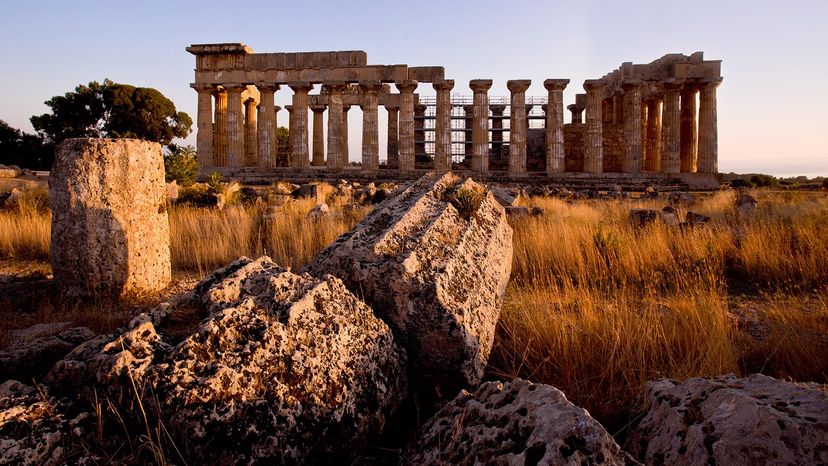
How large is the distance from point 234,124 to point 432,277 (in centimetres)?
2874

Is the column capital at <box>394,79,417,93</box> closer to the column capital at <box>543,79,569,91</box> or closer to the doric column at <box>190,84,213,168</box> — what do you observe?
the column capital at <box>543,79,569,91</box>

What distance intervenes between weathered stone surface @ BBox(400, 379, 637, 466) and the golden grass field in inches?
31.2

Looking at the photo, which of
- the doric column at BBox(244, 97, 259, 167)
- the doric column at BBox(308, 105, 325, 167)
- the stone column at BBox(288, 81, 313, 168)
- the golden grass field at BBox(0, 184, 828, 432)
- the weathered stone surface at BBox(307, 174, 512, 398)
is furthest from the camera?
the doric column at BBox(308, 105, 325, 167)

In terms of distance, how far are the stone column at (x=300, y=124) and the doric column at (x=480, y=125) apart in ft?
29.8

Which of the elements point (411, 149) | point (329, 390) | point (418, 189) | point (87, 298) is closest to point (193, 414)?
point (329, 390)

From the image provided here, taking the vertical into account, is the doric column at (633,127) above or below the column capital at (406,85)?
below

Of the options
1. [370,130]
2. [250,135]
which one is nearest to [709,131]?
[370,130]

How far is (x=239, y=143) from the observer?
96.8 feet

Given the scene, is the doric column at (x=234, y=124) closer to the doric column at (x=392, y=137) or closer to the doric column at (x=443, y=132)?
the doric column at (x=443, y=132)

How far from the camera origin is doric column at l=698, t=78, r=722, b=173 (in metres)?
28.0

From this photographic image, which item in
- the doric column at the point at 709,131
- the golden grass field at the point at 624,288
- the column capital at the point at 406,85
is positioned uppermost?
Answer: the column capital at the point at 406,85

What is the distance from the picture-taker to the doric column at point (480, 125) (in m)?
28.7

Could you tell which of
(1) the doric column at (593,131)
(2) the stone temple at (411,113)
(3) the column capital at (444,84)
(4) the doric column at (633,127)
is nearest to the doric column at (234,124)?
(2) the stone temple at (411,113)

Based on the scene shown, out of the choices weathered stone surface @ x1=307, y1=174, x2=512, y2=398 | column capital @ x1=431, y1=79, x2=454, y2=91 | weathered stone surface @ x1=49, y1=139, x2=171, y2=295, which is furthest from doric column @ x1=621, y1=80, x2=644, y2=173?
weathered stone surface @ x1=49, y1=139, x2=171, y2=295
